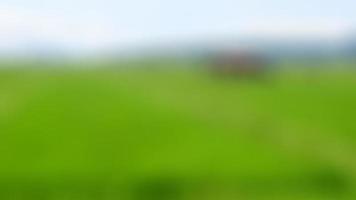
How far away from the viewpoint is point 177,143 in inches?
322

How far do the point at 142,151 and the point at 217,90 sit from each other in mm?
7370

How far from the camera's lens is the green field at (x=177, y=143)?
21.4ft

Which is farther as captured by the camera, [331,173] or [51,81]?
[51,81]

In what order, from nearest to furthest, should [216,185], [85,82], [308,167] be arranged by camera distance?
[216,185] < [308,167] < [85,82]

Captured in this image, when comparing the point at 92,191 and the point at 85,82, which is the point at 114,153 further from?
the point at 85,82

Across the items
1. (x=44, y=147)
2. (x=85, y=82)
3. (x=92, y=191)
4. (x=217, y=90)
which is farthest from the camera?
(x=85, y=82)

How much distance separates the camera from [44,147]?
778cm

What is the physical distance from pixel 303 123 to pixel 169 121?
7.28ft

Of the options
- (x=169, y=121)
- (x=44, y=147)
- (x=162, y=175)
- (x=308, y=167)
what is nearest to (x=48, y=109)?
(x=169, y=121)

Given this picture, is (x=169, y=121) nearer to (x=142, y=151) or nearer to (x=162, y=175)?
(x=142, y=151)

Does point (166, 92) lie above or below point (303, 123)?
above

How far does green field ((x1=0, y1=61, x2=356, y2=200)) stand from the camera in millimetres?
6520

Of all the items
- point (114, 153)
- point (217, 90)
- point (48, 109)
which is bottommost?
point (114, 153)

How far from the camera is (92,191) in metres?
6.25
